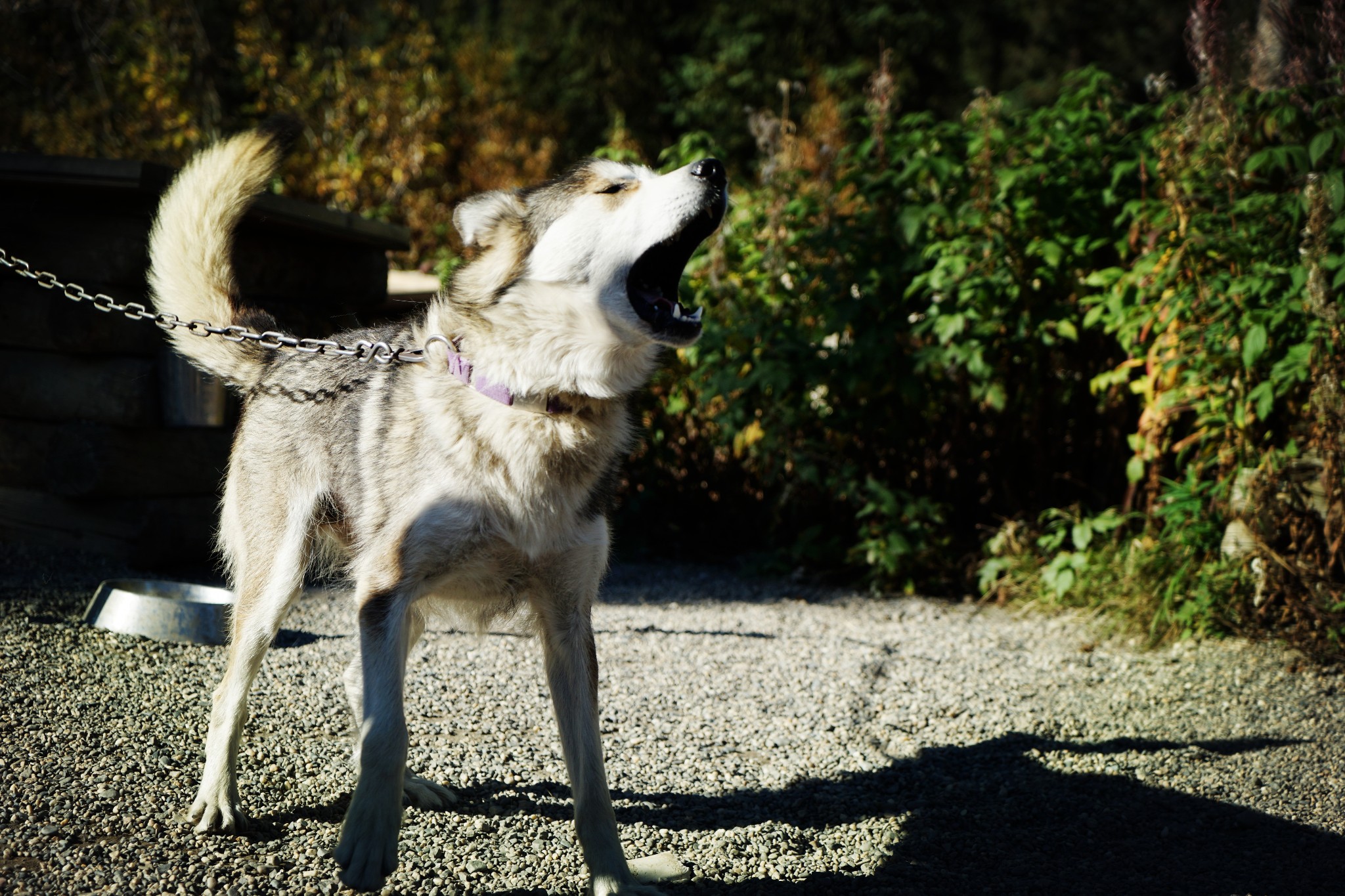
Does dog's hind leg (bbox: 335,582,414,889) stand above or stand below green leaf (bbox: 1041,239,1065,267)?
below

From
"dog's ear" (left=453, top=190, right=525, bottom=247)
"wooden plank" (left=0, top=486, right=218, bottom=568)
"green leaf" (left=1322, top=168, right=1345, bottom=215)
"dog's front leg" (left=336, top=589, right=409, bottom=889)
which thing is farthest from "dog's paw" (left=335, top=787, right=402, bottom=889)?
"green leaf" (left=1322, top=168, right=1345, bottom=215)

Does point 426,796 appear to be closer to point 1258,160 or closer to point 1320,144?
point 1258,160

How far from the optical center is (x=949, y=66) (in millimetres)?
21906

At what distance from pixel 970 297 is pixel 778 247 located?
1.28 metres

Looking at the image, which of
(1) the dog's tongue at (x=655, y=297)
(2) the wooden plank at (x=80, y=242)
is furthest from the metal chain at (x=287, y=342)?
(2) the wooden plank at (x=80, y=242)

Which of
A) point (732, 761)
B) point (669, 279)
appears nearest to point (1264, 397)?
point (732, 761)

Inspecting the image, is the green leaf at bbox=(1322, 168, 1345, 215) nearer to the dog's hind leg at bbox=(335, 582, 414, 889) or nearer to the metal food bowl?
the dog's hind leg at bbox=(335, 582, 414, 889)

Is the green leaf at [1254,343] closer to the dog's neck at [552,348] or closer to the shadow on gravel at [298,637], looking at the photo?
the dog's neck at [552,348]

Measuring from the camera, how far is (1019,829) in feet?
9.71

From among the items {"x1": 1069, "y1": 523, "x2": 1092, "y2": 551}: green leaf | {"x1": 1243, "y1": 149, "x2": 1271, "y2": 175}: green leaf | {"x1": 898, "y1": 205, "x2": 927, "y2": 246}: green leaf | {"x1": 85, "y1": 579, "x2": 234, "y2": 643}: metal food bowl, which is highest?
{"x1": 1243, "y1": 149, "x2": 1271, "y2": 175}: green leaf

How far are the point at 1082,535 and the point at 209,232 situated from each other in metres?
4.00

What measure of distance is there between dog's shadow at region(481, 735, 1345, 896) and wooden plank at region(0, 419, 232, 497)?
2987 millimetres

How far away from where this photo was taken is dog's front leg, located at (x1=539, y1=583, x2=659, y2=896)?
8.03 feet

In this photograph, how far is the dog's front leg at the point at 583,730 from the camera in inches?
96.3
